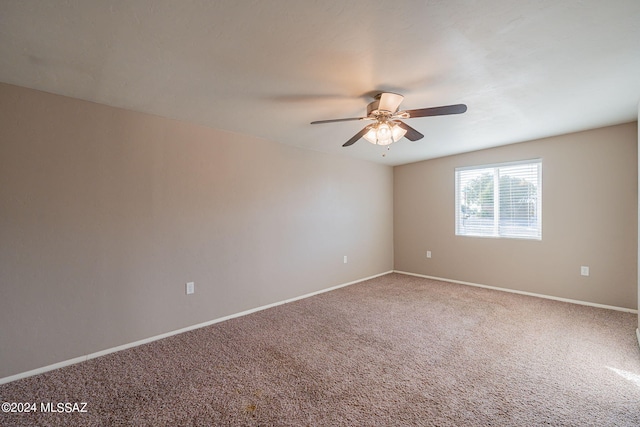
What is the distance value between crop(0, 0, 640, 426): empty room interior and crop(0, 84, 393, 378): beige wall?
2 centimetres

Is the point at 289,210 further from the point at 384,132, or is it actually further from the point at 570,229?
the point at 570,229

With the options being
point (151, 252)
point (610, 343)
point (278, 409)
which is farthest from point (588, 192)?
point (151, 252)

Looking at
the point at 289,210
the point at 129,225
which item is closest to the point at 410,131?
the point at 289,210

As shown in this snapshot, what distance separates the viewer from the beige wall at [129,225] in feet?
6.79

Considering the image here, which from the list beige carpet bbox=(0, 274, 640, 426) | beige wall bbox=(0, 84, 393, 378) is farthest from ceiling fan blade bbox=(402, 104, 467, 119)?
beige wall bbox=(0, 84, 393, 378)

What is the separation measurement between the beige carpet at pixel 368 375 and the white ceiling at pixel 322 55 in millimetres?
2216

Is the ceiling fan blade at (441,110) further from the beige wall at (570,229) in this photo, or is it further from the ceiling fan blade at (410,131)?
the beige wall at (570,229)

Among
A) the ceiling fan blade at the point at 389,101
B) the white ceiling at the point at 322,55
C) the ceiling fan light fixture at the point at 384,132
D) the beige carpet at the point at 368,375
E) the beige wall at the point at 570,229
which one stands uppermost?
the white ceiling at the point at 322,55

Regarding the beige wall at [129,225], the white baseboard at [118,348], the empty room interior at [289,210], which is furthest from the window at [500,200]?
the white baseboard at [118,348]

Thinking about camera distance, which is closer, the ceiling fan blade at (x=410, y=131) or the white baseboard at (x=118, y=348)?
the white baseboard at (x=118, y=348)

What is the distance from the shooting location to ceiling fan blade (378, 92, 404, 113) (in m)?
2.17

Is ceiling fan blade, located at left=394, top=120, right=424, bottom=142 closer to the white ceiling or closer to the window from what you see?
the white ceiling

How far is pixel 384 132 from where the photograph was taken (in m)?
2.39

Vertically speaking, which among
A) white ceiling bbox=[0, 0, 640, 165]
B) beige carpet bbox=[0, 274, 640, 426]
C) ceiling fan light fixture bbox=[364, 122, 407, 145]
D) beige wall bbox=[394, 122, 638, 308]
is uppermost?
white ceiling bbox=[0, 0, 640, 165]
